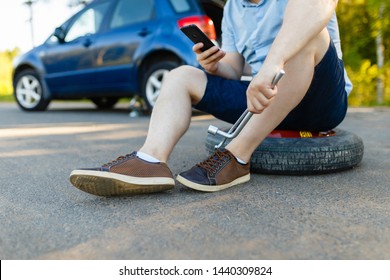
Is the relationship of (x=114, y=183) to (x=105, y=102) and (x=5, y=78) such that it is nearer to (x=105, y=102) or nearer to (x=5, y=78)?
(x=105, y=102)

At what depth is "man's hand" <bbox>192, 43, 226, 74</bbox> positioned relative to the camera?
7.34 feet

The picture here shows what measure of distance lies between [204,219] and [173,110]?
624 mm

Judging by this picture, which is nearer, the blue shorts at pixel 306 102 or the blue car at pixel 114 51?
the blue shorts at pixel 306 102

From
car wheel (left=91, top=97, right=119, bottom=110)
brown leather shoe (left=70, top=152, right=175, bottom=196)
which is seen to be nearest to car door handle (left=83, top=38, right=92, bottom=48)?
car wheel (left=91, top=97, right=119, bottom=110)

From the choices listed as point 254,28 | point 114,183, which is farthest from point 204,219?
point 254,28

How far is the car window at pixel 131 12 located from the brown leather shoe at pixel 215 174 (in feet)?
13.5

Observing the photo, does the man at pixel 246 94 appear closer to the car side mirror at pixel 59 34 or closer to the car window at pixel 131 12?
the car window at pixel 131 12

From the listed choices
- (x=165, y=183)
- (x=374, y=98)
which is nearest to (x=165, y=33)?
(x=165, y=183)

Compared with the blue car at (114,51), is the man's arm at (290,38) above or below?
above

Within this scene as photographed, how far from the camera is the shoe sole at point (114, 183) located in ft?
6.17

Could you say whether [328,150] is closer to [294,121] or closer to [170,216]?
[294,121]

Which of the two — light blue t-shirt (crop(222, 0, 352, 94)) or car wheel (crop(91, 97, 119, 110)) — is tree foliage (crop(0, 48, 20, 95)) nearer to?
car wheel (crop(91, 97, 119, 110))

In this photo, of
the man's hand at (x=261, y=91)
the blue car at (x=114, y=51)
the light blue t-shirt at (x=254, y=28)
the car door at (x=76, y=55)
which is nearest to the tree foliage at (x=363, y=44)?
the blue car at (x=114, y=51)

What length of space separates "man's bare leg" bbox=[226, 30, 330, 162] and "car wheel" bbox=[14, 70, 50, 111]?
5.56 m
